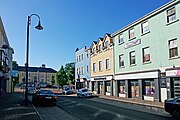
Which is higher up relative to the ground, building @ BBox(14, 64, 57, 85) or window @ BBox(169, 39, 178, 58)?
window @ BBox(169, 39, 178, 58)

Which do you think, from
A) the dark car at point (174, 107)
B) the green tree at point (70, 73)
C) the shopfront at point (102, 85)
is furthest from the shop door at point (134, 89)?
the green tree at point (70, 73)

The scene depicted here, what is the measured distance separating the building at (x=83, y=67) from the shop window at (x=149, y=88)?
18.8 m

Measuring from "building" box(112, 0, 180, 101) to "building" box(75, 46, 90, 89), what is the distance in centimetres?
1291

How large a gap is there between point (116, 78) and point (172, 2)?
43.6 feet

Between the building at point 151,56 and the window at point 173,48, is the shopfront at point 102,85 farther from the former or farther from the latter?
the window at point 173,48

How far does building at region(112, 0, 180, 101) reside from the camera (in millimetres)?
18984

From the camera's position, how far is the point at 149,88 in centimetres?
2230

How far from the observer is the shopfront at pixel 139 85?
20875mm

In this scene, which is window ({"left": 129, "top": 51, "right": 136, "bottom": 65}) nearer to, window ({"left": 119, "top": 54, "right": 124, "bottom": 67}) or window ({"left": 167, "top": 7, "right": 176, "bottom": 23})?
window ({"left": 119, "top": 54, "right": 124, "bottom": 67})

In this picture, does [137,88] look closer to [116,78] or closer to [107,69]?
[116,78]

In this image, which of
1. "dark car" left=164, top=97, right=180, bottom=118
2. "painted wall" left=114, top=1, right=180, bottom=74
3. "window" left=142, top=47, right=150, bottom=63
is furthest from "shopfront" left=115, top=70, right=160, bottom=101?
"dark car" left=164, top=97, right=180, bottom=118

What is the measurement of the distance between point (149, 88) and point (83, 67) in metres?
22.6

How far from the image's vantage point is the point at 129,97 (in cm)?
2588

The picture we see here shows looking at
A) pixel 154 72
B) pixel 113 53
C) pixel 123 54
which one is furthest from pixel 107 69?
pixel 154 72
